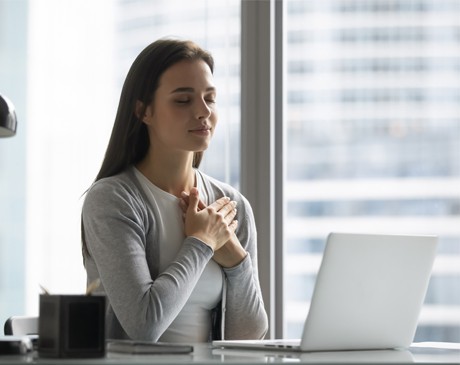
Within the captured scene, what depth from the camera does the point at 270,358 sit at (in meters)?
1.60

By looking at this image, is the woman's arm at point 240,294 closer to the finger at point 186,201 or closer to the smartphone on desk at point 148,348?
the finger at point 186,201

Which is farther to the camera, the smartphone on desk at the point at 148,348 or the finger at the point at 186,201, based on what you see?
the finger at the point at 186,201

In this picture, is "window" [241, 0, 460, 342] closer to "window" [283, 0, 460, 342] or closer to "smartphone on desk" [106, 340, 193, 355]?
"window" [283, 0, 460, 342]

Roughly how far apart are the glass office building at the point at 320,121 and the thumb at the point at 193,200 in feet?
3.33

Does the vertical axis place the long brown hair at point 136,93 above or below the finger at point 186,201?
above

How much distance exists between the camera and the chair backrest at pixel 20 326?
223 centimetres

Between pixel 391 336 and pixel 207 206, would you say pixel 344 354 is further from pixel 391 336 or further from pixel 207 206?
pixel 207 206

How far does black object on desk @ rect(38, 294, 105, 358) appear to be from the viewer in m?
1.47

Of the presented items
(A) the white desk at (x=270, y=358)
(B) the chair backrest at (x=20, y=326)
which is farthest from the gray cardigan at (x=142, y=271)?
(A) the white desk at (x=270, y=358)

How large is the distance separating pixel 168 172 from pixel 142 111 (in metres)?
0.20

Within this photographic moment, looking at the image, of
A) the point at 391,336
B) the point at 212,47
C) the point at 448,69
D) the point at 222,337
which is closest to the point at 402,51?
the point at 448,69

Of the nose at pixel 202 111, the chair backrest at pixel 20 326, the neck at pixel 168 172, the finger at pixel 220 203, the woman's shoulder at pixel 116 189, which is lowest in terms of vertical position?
the chair backrest at pixel 20 326

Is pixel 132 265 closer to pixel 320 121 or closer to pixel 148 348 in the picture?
pixel 148 348

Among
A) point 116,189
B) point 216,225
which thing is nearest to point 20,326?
point 116,189
